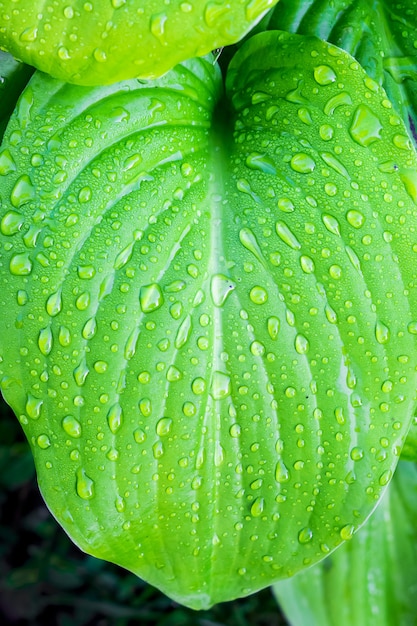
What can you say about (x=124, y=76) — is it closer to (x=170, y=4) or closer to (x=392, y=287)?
(x=170, y=4)

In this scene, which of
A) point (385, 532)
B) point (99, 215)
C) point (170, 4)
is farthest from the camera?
point (385, 532)

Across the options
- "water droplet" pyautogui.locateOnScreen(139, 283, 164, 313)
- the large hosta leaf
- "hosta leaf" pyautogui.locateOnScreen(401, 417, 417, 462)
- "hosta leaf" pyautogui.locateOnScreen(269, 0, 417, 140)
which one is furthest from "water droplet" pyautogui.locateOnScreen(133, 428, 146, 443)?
"hosta leaf" pyautogui.locateOnScreen(269, 0, 417, 140)

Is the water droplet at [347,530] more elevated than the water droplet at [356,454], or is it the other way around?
the water droplet at [356,454]

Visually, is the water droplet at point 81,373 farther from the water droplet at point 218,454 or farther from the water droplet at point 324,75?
the water droplet at point 324,75

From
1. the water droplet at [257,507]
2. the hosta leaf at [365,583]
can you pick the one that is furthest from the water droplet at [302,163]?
the hosta leaf at [365,583]

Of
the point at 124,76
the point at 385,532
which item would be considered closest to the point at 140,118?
the point at 124,76

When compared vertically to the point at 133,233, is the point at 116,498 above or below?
below

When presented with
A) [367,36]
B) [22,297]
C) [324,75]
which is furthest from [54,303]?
[367,36]

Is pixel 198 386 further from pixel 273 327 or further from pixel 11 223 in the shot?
pixel 11 223
